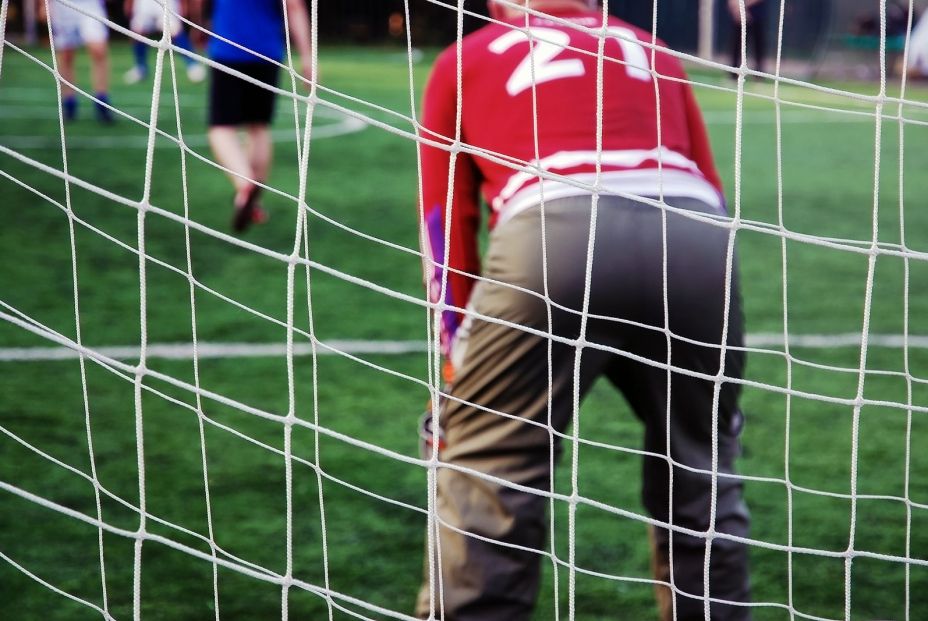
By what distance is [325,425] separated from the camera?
3.41m

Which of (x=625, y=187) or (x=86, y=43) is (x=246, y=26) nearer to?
(x=625, y=187)

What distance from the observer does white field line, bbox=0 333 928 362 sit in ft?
12.9

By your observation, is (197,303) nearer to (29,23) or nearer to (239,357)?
(239,357)

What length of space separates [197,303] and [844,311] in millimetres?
2599

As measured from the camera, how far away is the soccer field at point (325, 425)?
7.36 feet

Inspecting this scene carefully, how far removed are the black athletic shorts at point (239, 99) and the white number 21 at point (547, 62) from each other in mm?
3622

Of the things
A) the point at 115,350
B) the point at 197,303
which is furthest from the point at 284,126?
the point at 115,350

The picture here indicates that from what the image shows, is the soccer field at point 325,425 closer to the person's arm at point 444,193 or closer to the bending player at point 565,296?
the bending player at point 565,296

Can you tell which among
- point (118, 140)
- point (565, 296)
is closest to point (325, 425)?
point (565, 296)

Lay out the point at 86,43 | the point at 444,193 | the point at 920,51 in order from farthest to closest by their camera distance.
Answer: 1. the point at 920,51
2. the point at 86,43
3. the point at 444,193

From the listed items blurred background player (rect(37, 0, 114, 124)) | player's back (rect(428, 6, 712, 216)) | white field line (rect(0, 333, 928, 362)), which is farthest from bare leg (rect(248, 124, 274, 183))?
player's back (rect(428, 6, 712, 216))

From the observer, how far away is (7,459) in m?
3.09

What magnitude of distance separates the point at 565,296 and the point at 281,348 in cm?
240

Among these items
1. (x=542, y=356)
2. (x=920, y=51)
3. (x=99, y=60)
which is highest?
(x=542, y=356)
